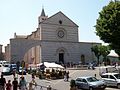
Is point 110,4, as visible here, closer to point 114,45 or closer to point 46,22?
point 114,45

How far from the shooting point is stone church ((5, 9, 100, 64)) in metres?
66.4

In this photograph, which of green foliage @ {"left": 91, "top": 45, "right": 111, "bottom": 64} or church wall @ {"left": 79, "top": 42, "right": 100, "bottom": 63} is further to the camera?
church wall @ {"left": 79, "top": 42, "right": 100, "bottom": 63}

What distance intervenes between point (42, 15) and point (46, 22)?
19.5 meters

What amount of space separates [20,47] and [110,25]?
120ft

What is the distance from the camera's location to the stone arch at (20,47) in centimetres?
6594

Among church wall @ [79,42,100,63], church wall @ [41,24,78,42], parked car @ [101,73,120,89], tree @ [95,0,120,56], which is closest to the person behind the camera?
parked car @ [101,73,120,89]

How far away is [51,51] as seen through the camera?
67625 mm

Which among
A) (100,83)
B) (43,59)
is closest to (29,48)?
(43,59)

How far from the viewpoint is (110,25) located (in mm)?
32219

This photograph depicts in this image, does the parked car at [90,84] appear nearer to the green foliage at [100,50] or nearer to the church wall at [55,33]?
the church wall at [55,33]

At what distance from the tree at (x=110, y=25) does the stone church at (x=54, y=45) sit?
3405cm

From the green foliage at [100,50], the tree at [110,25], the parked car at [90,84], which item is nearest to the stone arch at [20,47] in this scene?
the green foliage at [100,50]

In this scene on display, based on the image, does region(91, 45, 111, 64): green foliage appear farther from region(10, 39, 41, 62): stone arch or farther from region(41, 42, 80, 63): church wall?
region(10, 39, 41, 62): stone arch

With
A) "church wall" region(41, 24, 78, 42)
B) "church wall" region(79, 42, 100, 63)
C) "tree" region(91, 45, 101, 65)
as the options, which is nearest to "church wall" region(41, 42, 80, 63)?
"church wall" region(41, 24, 78, 42)
